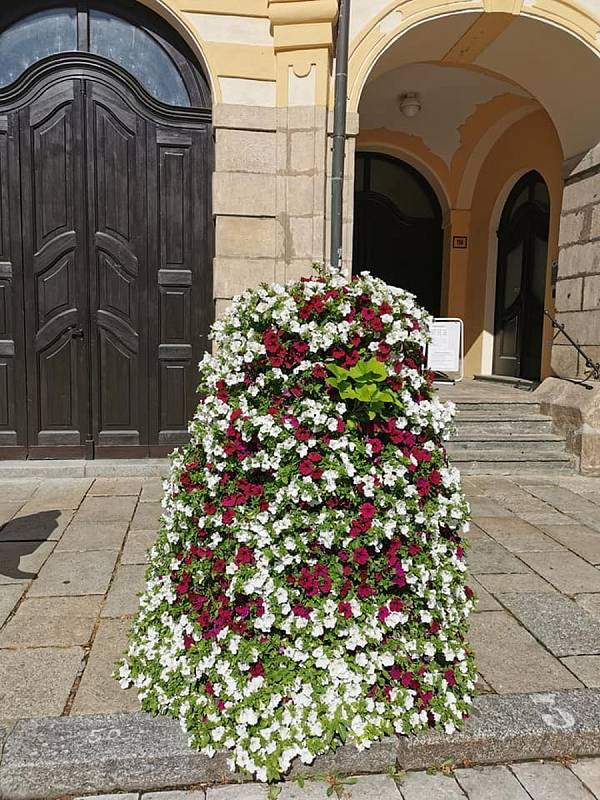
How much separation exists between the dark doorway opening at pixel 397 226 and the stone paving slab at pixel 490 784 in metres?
9.01

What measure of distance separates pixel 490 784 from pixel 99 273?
5.27m

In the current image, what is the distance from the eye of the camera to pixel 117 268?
6086mm

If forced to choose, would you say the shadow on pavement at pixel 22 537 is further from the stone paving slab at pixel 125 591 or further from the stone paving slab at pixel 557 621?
the stone paving slab at pixel 557 621

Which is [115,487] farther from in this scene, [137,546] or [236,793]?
[236,793]

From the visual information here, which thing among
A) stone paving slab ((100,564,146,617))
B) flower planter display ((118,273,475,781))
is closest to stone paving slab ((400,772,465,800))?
flower planter display ((118,273,475,781))

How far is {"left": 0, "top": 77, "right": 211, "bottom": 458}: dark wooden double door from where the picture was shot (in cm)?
589

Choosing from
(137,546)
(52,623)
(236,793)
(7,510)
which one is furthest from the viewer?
(7,510)

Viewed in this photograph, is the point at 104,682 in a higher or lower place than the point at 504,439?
lower

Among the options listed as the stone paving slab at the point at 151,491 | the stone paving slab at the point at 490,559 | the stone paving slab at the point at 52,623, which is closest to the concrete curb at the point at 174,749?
the stone paving slab at the point at 52,623

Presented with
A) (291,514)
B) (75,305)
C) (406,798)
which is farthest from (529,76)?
(406,798)

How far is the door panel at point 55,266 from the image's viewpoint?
19.2 feet

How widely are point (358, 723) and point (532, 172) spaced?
9.06 meters

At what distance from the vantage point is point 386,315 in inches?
91.9

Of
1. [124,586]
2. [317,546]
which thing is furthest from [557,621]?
[124,586]
